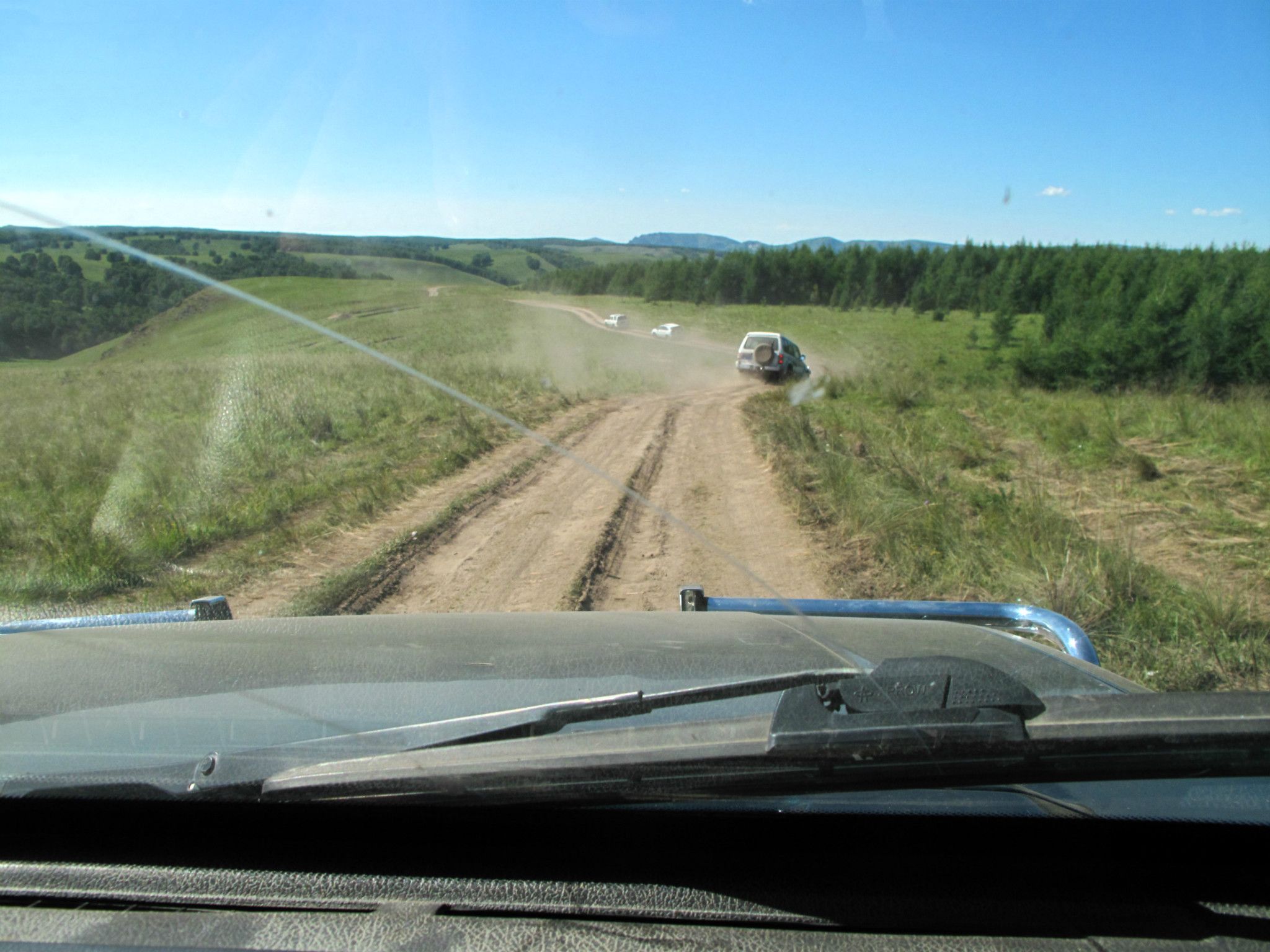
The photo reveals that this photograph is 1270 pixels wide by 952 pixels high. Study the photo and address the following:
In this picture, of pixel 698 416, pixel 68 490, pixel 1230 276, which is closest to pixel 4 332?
pixel 68 490

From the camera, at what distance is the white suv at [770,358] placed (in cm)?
2545

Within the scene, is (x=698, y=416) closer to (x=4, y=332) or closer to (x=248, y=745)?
(x=4, y=332)

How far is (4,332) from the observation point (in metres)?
15.1

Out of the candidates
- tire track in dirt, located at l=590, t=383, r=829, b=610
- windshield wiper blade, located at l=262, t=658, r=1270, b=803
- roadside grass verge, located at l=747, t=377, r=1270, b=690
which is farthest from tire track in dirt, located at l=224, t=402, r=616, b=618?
windshield wiper blade, located at l=262, t=658, r=1270, b=803

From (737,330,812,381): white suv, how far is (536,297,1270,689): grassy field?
6277 millimetres

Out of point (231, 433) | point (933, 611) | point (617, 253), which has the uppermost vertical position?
point (617, 253)

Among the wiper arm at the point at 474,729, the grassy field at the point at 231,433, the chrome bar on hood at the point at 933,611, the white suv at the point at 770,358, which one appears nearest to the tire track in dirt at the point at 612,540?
the chrome bar on hood at the point at 933,611

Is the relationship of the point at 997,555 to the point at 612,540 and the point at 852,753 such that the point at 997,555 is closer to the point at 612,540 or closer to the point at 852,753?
the point at 612,540

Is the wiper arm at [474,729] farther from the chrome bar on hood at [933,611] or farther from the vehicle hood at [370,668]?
the chrome bar on hood at [933,611]

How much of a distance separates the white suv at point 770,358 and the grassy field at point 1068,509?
20.6 ft

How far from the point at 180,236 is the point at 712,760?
1492 centimetres

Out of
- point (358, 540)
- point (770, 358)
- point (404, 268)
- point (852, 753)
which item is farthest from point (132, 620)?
point (404, 268)

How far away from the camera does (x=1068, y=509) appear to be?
930cm

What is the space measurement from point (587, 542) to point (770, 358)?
1786cm
